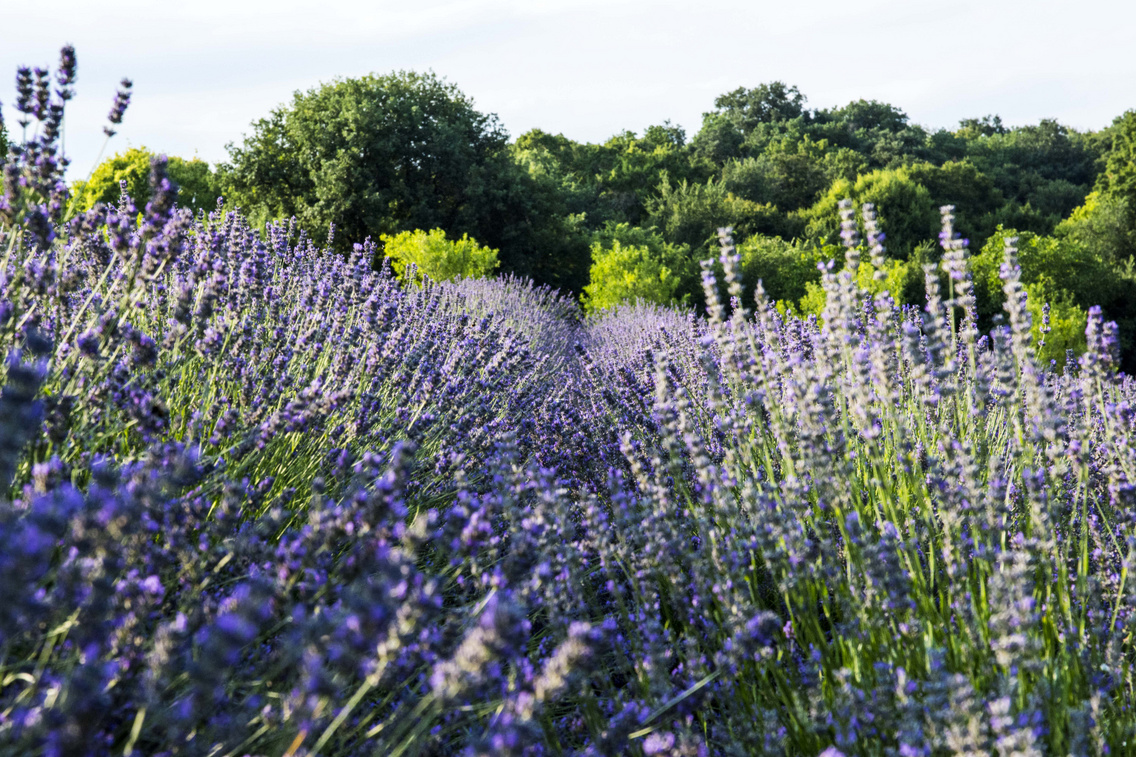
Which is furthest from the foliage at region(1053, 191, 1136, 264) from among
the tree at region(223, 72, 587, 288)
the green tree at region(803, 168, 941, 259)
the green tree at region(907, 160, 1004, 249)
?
the tree at region(223, 72, 587, 288)

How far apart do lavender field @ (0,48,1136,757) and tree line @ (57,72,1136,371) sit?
919cm

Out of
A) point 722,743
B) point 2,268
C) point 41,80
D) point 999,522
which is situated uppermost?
point 41,80

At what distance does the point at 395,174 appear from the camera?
17.1 m

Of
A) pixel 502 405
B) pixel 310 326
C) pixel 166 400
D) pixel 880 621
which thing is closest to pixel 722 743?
pixel 880 621

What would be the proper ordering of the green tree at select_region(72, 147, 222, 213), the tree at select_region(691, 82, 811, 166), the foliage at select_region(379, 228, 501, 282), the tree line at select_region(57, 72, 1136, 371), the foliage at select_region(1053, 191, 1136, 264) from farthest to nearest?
the tree at select_region(691, 82, 811, 166) < the foliage at select_region(1053, 191, 1136, 264) < the green tree at select_region(72, 147, 222, 213) < the tree line at select_region(57, 72, 1136, 371) < the foliage at select_region(379, 228, 501, 282)

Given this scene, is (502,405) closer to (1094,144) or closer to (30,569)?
(30,569)

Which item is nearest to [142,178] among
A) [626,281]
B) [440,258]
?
[440,258]

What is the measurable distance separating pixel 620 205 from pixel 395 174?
9.85 metres

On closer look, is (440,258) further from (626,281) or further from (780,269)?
(780,269)

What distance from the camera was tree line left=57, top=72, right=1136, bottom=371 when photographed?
50.3 feet

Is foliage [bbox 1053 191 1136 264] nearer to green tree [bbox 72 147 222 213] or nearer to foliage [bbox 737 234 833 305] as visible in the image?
foliage [bbox 737 234 833 305]

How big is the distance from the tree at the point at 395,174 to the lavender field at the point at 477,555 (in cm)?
1374

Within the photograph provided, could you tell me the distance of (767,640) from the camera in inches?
62.3

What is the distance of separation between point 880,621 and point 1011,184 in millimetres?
32715
